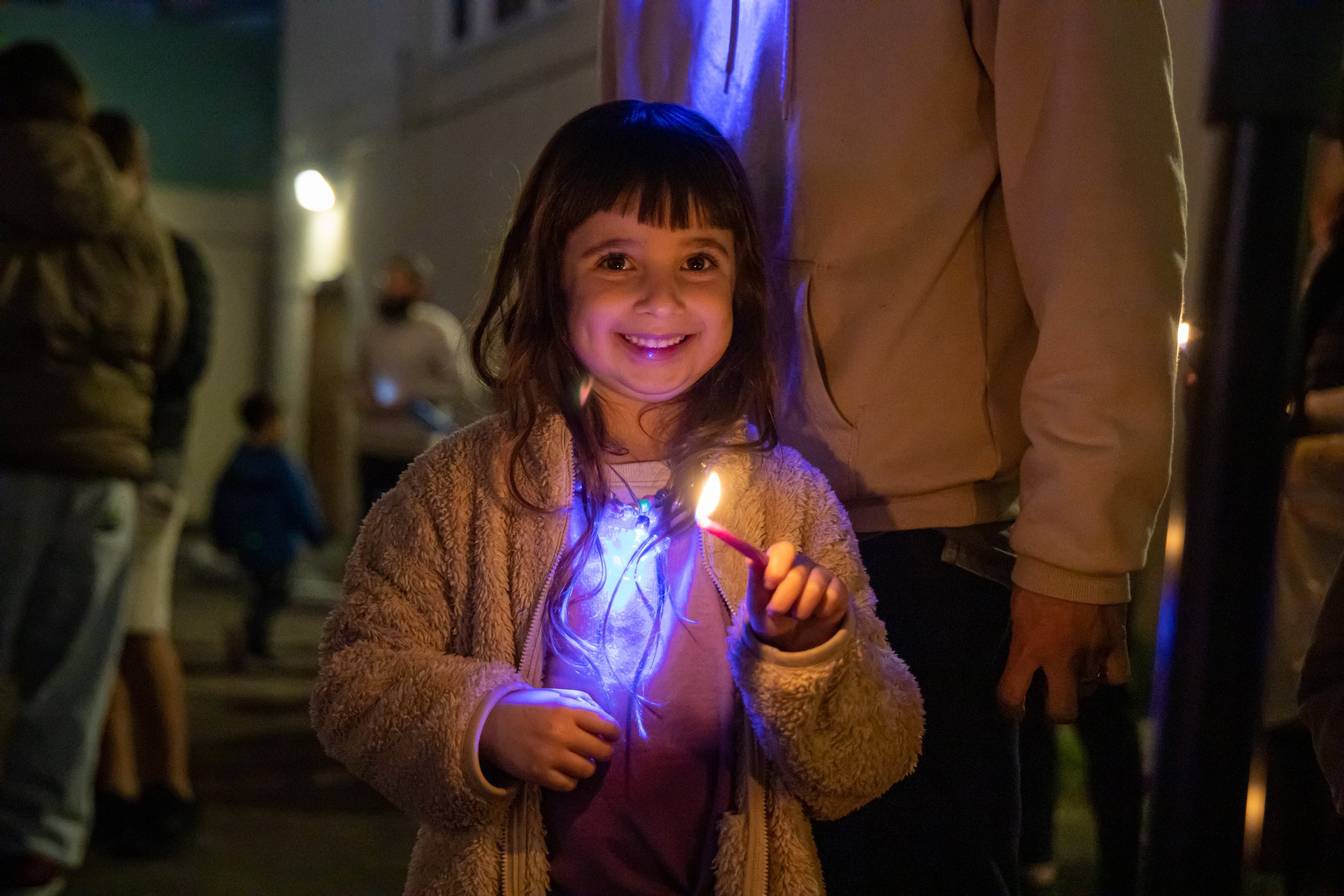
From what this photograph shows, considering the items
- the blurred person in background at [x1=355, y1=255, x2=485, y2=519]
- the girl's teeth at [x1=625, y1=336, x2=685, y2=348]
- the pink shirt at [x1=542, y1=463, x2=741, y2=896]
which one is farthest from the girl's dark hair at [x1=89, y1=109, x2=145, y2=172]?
the pink shirt at [x1=542, y1=463, x2=741, y2=896]

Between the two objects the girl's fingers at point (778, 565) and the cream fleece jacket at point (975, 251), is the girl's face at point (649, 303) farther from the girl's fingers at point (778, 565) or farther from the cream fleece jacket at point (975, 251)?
the girl's fingers at point (778, 565)

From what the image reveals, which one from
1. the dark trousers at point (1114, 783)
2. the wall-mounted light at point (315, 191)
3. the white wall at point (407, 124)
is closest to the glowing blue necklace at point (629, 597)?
the dark trousers at point (1114, 783)

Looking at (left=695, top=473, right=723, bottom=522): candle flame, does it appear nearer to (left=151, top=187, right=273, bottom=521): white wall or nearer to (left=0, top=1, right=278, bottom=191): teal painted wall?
(left=151, top=187, right=273, bottom=521): white wall

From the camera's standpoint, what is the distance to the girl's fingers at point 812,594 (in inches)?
51.7

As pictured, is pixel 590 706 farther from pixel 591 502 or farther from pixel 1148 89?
pixel 1148 89

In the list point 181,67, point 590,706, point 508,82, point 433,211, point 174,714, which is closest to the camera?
point 590,706

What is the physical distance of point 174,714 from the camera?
12.9 feet

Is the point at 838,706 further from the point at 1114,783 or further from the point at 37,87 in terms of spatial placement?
the point at 37,87

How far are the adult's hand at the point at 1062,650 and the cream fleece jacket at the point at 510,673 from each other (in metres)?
0.15

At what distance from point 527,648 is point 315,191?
42.7 feet

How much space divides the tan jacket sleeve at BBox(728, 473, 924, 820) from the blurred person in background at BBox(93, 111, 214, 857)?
9.23ft

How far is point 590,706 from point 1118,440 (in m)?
0.69

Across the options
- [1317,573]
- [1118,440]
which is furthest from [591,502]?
[1317,573]

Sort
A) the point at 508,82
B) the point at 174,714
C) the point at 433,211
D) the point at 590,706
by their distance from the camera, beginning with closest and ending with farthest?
the point at 590,706 < the point at 174,714 < the point at 508,82 < the point at 433,211
